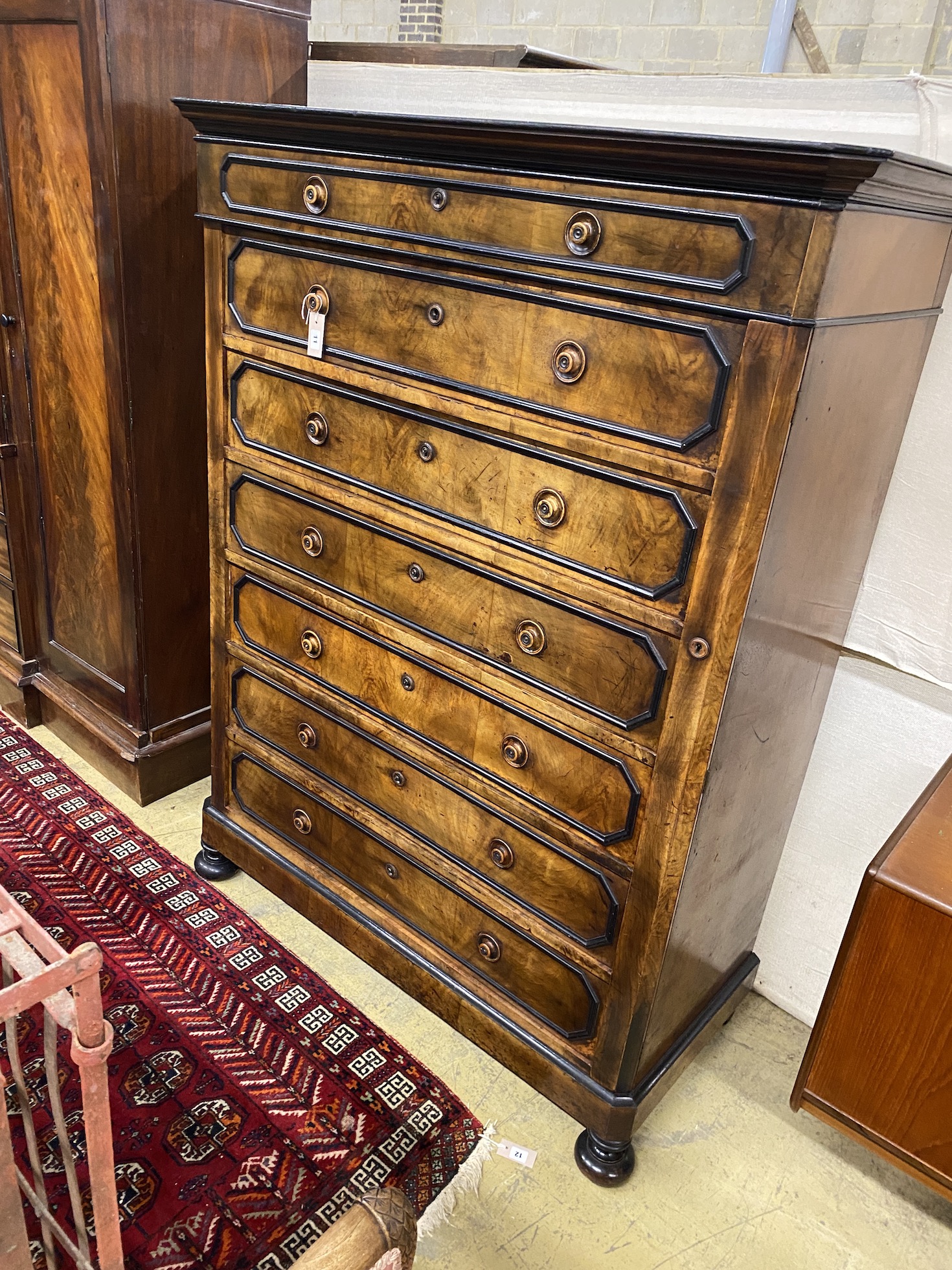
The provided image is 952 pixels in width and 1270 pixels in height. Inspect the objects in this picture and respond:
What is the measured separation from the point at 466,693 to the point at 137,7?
1.55m

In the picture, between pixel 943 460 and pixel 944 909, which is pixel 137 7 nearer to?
pixel 943 460

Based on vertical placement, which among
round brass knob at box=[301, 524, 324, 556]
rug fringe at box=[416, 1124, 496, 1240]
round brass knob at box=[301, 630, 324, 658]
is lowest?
rug fringe at box=[416, 1124, 496, 1240]

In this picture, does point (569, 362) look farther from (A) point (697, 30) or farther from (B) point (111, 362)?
(A) point (697, 30)

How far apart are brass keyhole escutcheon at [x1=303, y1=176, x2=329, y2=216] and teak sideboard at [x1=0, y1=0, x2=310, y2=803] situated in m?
0.65

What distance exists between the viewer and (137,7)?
1895mm

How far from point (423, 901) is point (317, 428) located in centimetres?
96

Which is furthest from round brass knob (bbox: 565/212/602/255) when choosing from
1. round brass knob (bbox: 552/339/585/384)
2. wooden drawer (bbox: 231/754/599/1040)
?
wooden drawer (bbox: 231/754/599/1040)

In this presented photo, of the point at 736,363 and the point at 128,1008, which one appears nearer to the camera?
the point at 736,363

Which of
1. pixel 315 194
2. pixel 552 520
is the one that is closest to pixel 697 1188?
pixel 552 520

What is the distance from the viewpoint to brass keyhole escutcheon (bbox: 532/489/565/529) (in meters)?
1.42

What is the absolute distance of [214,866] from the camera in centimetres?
233

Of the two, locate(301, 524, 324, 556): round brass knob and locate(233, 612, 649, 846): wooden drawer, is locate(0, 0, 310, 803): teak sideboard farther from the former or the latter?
locate(233, 612, 649, 846): wooden drawer

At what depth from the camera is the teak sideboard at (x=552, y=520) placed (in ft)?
3.97

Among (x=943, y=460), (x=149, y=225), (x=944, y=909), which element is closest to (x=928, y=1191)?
(x=944, y=909)
